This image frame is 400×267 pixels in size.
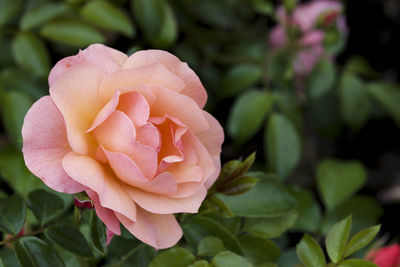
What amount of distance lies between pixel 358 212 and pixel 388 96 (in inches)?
17.1

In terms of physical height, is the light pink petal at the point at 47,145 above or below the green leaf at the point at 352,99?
above

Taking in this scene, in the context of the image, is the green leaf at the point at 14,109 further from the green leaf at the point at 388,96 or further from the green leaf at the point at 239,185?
the green leaf at the point at 388,96

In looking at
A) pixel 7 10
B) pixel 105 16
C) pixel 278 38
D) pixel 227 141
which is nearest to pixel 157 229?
pixel 105 16

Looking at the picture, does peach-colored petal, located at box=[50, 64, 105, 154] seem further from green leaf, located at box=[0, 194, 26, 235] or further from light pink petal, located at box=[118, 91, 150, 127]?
green leaf, located at box=[0, 194, 26, 235]

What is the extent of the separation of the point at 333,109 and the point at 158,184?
1.07m

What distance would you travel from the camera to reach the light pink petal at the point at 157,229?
0.56m

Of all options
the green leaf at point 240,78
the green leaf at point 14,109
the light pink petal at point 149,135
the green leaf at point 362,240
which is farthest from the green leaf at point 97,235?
the green leaf at point 240,78

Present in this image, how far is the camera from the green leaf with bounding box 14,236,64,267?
0.63 m

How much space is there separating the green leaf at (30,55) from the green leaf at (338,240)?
2.40ft

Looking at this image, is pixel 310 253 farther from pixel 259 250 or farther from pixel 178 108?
pixel 178 108

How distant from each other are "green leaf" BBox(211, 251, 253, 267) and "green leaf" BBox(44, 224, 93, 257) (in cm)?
17

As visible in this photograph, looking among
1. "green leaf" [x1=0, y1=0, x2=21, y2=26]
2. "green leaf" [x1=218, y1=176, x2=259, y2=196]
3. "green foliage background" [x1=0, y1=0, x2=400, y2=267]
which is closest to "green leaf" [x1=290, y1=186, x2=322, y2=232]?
"green foliage background" [x1=0, y1=0, x2=400, y2=267]

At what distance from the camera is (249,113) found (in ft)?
4.13

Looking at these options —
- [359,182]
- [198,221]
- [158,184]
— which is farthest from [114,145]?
[359,182]
